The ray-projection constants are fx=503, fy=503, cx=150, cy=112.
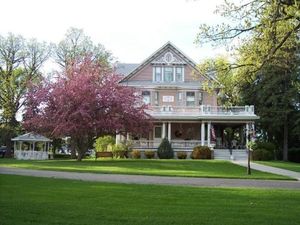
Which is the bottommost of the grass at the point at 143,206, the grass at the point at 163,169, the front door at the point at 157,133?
the grass at the point at 143,206

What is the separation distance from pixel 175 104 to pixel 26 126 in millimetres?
17832

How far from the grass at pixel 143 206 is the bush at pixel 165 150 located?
30.1m

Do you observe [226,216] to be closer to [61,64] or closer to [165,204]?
[165,204]

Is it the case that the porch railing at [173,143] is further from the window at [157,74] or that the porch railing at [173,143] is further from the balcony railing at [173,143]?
the window at [157,74]

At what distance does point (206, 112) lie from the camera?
50.0 meters

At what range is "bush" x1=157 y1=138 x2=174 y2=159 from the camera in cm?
4697

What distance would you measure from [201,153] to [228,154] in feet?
9.81

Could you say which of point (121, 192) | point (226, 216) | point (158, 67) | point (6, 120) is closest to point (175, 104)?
point (158, 67)

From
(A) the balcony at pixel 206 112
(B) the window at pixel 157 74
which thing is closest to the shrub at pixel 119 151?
(A) the balcony at pixel 206 112

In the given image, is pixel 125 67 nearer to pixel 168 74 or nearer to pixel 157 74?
pixel 157 74

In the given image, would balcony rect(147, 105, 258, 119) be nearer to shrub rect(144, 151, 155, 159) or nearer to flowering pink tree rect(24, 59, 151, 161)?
shrub rect(144, 151, 155, 159)

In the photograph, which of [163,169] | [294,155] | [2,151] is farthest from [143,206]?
[2,151]

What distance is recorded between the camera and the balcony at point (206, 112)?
4962 centimetres

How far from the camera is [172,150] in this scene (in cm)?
4759
